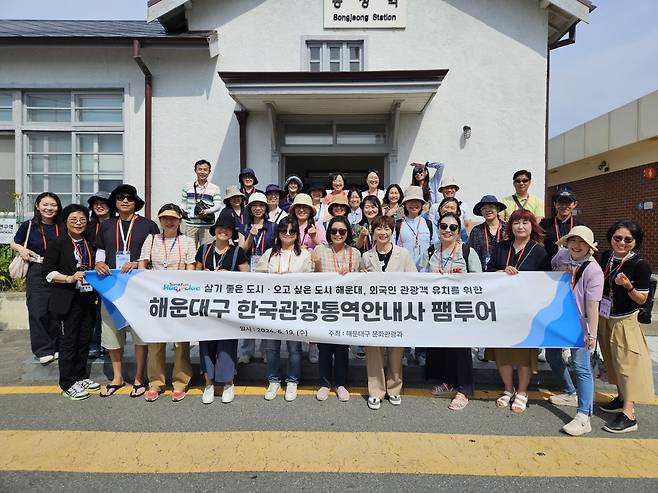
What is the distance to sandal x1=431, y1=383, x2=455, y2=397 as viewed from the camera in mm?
4148

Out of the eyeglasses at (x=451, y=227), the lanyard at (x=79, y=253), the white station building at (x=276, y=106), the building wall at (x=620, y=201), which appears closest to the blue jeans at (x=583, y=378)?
the eyeglasses at (x=451, y=227)

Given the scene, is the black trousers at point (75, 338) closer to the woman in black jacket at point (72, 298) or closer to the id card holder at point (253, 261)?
the woman in black jacket at point (72, 298)

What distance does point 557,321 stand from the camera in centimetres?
385

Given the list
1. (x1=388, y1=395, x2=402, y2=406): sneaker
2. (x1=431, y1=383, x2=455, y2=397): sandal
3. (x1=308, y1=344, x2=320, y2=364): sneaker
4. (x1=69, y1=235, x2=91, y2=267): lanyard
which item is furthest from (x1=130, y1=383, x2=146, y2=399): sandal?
(x1=431, y1=383, x2=455, y2=397): sandal

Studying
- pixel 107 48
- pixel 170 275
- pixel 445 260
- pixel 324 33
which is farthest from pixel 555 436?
pixel 107 48

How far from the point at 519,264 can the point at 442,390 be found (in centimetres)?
139

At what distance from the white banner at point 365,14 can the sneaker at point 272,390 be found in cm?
676

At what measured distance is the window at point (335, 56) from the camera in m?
8.26

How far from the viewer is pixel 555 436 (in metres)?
3.40

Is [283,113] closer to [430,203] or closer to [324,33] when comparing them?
[324,33]

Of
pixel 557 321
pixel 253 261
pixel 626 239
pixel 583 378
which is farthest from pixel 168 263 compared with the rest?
pixel 626 239

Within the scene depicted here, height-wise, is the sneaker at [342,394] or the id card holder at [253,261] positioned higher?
the id card holder at [253,261]

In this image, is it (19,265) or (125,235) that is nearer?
(125,235)

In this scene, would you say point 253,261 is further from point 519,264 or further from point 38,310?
point 519,264
